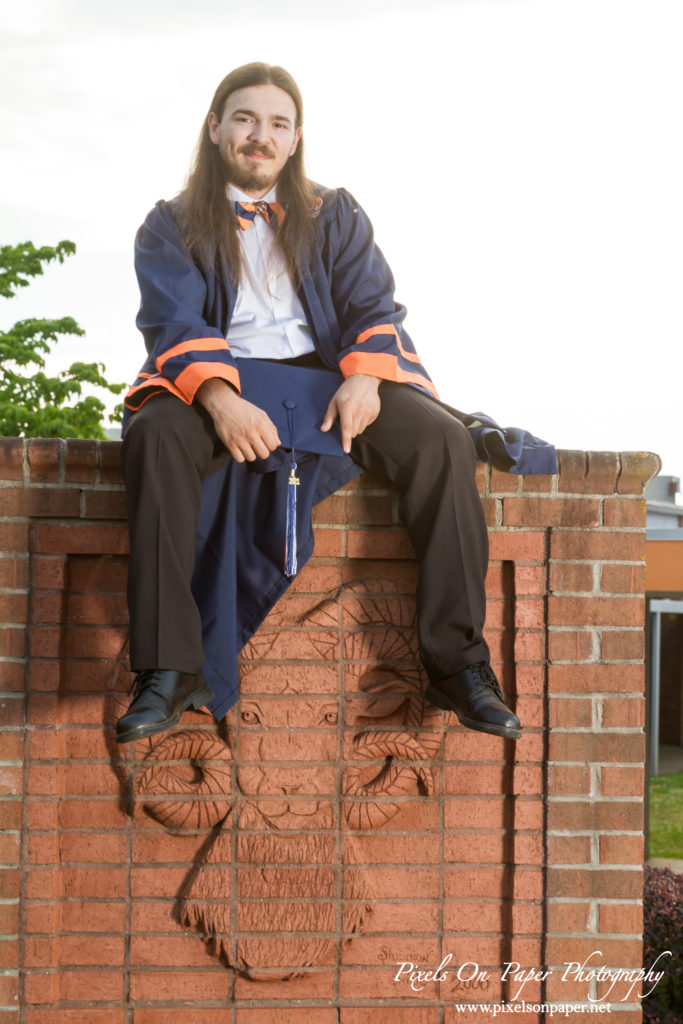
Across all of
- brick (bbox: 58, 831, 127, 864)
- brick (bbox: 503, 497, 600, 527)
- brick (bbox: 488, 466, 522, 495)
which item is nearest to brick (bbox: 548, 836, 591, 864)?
brick (bbox: 503, 497, 600, 527)

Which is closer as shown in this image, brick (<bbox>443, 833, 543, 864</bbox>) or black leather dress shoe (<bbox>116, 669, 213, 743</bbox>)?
black leather dress shoe (<bbox>116, 669, 213, 743</bbox>)

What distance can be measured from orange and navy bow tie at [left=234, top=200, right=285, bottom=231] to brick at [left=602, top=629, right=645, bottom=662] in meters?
1.61

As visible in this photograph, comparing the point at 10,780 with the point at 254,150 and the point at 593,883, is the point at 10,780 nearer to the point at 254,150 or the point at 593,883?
the point at 593,883

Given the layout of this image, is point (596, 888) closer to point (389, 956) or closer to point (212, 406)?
point (389, 956)

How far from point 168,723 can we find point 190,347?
0.99 m

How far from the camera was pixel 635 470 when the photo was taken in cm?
288

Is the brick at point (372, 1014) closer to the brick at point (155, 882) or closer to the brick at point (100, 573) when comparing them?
the brick at point (155, 882)

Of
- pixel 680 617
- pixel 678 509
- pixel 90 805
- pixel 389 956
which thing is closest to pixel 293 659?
pixel 90 805

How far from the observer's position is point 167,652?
7.66 feet

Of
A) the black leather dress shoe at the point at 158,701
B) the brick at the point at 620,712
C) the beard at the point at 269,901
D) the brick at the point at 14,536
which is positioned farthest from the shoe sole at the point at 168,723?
the brick at the point at 620,712

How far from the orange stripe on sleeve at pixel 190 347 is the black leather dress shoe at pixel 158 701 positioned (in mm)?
830

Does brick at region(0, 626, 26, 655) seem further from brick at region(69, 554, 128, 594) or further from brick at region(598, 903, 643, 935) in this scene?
brick at region(598, 903, 643, 935)

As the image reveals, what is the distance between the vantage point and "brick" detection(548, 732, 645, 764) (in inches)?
113

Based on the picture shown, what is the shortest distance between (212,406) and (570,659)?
130cm
